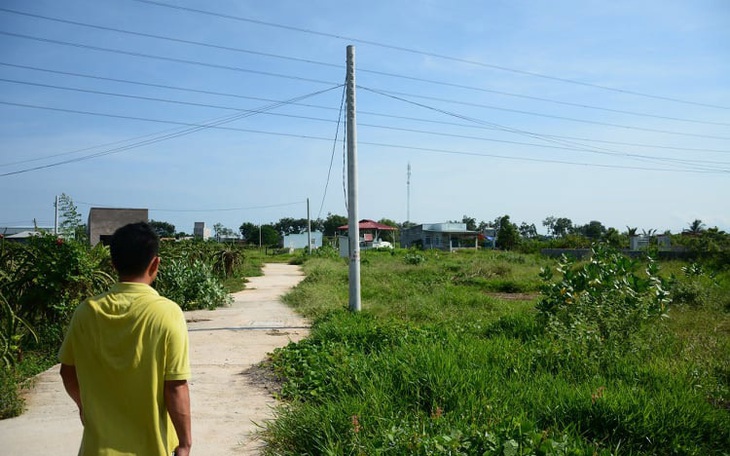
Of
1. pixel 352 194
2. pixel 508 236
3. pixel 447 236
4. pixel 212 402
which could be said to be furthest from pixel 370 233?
pixel 212 402

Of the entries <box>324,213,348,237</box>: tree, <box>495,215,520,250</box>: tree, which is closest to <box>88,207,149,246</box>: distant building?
<box>495,215,520,250</box>: tree

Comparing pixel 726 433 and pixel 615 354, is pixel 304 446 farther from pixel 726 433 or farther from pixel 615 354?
pixel 615 354

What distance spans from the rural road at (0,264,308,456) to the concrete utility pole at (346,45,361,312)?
123cm

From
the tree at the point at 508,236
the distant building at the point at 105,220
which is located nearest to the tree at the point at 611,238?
the tree at the point at 508,236

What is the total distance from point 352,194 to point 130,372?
8.23 metres

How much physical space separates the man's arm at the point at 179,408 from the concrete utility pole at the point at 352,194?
7445mm

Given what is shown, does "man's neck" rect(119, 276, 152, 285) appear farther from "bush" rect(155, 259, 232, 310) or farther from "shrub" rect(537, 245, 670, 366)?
"bush" rect(155, 259, 232, 310)

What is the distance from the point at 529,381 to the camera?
4.69 metres

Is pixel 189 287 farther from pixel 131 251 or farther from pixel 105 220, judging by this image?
pixel 131 251

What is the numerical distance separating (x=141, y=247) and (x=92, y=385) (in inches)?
24.0

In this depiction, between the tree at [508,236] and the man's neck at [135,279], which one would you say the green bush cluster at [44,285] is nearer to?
the man's neck at [135,279]

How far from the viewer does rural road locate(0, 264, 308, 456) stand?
13.3 feet

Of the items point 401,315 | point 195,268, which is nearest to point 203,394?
point 401,315

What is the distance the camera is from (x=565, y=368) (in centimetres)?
519
